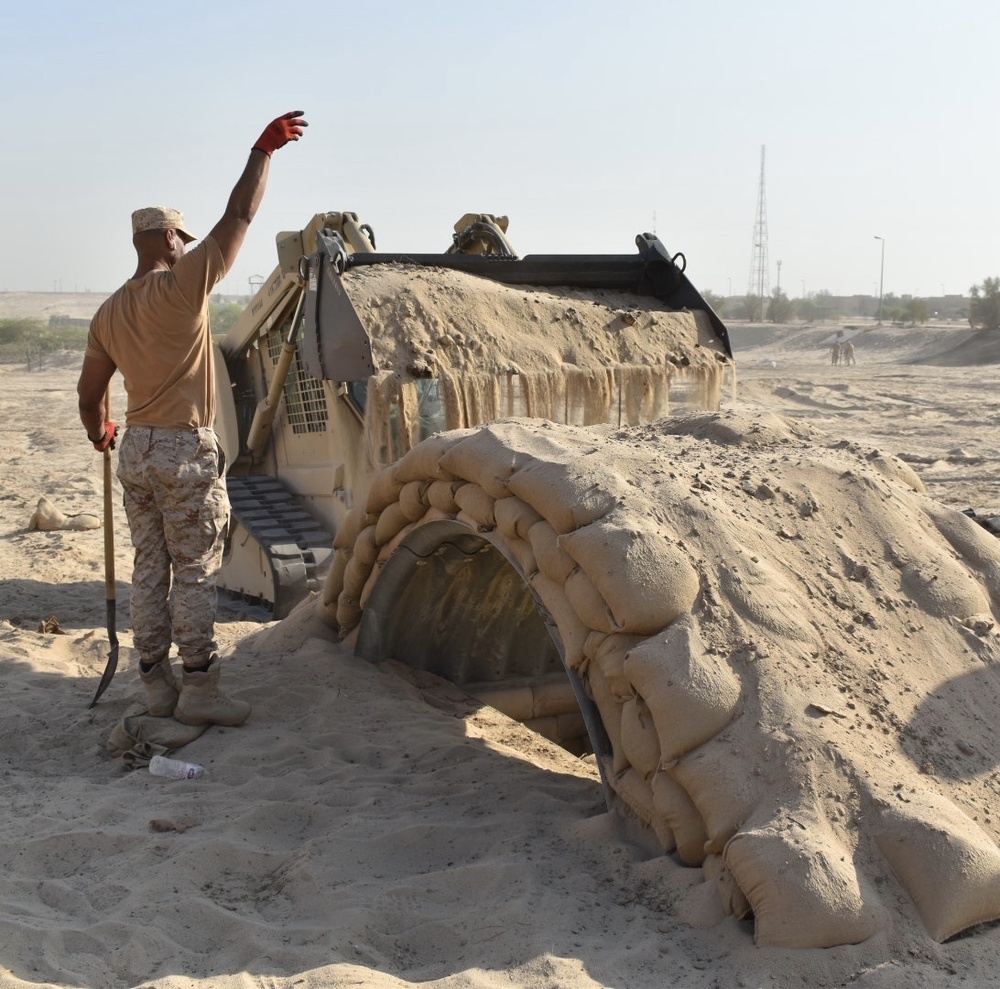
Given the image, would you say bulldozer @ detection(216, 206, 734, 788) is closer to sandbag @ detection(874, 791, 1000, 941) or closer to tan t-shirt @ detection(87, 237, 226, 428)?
tan t-shirt @ detection(87, 237, 226, 428)

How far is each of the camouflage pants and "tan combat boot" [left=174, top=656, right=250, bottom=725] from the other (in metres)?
0.06

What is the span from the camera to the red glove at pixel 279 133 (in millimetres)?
4398

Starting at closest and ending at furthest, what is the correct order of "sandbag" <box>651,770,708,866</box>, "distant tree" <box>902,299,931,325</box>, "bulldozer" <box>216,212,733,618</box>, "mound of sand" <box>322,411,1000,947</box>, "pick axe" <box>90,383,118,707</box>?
"mound of sand" <box>322,411,1000,947</box> → "sandbag" <box>651,770,708,866</box> → "pick axe" <box>90,383,118,707</box> → "bulldozer" <box>216,212,733,618</box> → "distant tree" <box>902,299,931,325</box>

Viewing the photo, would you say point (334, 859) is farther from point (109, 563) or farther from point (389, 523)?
point (109, 563)

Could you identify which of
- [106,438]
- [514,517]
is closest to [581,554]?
[514,517]

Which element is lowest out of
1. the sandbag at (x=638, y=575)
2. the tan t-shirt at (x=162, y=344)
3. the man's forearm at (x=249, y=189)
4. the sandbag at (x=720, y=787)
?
the sandbag at (x=720, y=787)

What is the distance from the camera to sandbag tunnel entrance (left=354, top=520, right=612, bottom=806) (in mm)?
4996

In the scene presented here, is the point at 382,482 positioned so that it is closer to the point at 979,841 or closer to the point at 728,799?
the point at 728,799

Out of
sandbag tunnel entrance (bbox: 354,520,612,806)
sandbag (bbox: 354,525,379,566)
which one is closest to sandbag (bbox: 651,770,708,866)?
sandbag tunnel entrance (bbox: 354,520,612,806)

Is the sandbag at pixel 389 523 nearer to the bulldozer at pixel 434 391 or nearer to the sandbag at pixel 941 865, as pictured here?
the bulldozer at pixel 434 391

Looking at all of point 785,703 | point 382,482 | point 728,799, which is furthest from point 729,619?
point 382,482

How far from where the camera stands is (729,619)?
341cm

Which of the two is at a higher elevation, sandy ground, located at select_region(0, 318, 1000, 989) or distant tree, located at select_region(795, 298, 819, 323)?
distant tree, located at select_region(795, 298, 819, 323)

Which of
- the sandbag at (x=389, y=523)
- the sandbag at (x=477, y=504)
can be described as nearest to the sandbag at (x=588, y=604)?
the sandbag at (x=477, y=504)
